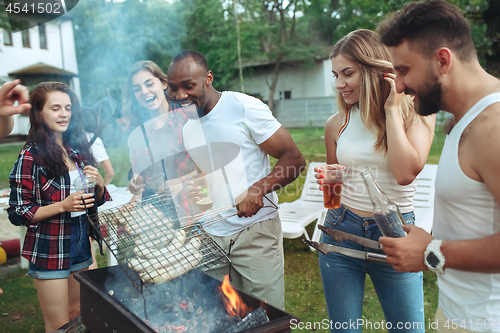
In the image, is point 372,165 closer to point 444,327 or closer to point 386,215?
point 386,215

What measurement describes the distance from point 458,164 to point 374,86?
0.92m

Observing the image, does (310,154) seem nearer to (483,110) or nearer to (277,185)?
(277,185)

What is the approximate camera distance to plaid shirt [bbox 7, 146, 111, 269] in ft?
8.31

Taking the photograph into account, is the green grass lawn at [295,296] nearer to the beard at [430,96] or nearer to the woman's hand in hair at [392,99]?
the woman's hand in hair at [392,99]

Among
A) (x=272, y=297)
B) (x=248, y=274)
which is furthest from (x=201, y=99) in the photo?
(x=272, y=297)

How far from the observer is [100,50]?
13.2ft

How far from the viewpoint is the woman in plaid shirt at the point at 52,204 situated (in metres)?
2.54

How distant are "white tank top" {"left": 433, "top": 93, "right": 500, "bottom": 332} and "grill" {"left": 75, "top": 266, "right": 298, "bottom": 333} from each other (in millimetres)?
767

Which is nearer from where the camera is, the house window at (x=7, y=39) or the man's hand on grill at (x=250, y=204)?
the man's hand on grill at (x=250, y=204)

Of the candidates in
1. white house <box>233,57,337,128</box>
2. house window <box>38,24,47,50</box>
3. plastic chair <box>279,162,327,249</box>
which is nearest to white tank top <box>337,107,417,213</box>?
plastic chair <box>279,162,327,249</box>

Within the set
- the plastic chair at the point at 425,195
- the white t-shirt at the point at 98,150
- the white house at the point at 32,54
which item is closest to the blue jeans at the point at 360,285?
the white t-shirt at the point at 98,150

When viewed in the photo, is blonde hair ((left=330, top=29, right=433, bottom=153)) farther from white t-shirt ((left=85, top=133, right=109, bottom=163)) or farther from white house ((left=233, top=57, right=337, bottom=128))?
white house ((left=233, top=57, right=337, bottom=128))

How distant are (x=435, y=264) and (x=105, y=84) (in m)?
4.11

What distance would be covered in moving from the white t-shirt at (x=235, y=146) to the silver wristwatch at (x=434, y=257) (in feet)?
4.08
